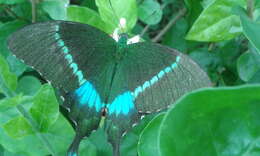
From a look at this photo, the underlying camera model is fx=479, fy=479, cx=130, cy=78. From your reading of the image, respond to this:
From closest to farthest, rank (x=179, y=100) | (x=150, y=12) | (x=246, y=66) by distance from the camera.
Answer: (x=179, y=100), (x=246, y=66), (x=150, y=12)

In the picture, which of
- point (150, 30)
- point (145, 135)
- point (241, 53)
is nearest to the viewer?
point (145, 135)

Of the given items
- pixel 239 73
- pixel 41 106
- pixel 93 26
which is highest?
pixel 93 26

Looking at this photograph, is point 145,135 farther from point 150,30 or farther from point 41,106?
point 150,30

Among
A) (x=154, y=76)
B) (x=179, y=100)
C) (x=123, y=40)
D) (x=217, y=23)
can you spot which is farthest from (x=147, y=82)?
(x=179, y=100)

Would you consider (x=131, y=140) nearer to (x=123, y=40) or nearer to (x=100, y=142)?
(x=100, y=142)

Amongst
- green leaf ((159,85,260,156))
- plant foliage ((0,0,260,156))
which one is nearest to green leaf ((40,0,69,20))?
plant foliage ((0,0,260,156))

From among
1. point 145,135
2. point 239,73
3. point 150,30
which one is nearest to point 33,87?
point 145,135

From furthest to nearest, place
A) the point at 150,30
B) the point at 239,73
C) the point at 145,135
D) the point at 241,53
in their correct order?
the point at 150,30
the point at 241,53
the point at 239,73
the point at 145,135
